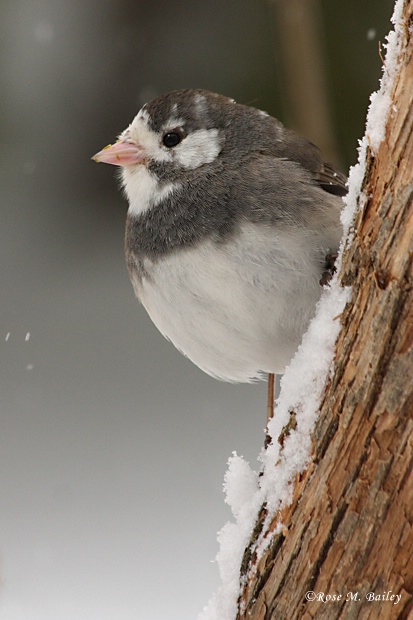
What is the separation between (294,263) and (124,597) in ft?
6.79

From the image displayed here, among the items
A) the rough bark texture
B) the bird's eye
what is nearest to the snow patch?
the rough bark texture

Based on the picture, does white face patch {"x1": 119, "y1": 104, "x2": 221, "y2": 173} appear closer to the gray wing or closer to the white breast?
the gray wing

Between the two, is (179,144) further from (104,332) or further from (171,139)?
(104,332)

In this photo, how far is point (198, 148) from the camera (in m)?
2.09

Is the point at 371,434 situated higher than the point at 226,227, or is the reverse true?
the point at 226,227

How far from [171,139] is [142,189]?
0.17 m

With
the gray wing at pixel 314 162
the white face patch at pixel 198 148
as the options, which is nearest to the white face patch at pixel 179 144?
the white face patch at pixel 198 148

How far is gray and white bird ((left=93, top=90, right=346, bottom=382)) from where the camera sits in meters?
1.81

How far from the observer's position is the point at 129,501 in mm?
3756

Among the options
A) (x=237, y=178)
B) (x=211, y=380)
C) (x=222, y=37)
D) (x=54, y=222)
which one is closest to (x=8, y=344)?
(x=54, y=222)

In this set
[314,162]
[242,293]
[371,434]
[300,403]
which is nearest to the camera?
[371,434]

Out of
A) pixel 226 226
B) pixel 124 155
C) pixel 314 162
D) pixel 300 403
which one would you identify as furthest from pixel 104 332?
pixel 300 403

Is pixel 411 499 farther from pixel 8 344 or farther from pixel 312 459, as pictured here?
pixel 8 344

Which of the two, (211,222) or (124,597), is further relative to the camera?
(124,597)
